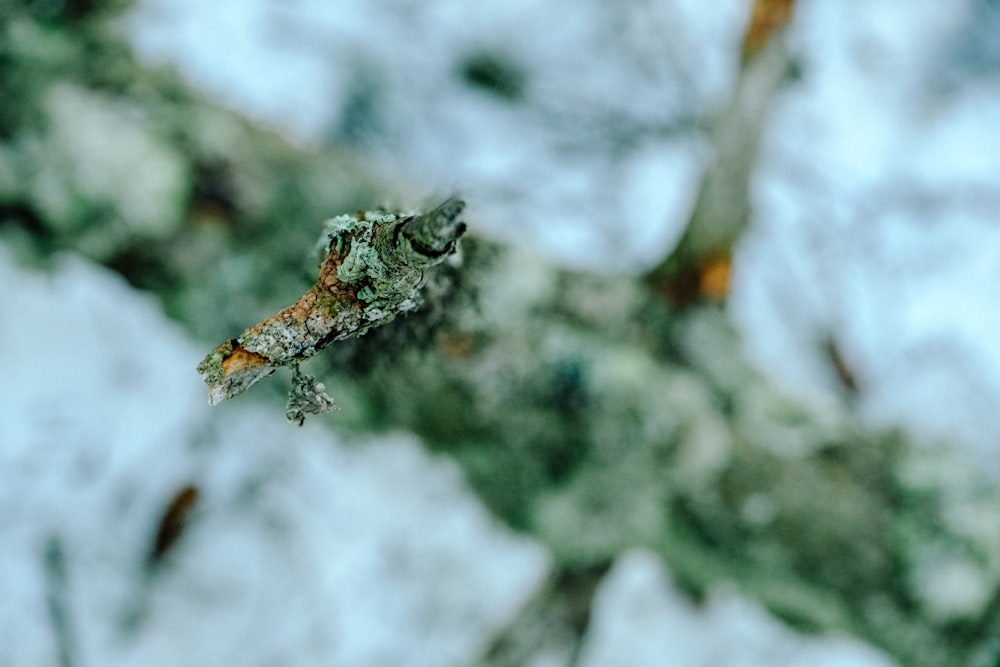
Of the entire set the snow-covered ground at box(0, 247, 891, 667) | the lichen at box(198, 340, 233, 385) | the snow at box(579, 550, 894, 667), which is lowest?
the snow at box(579, 550, 894, 667)

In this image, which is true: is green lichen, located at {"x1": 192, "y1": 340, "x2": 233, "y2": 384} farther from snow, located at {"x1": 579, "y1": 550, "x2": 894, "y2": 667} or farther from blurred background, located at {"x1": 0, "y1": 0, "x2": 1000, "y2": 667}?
snow, located at {"x1": 579, "y1": 550, "x2": 894, "y2": 667}

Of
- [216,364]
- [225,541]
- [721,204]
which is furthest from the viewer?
[721,204]

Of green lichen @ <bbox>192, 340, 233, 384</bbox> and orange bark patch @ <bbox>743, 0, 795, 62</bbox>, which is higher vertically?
orange bark patch @ <bbox>743, 0, 795, 62</bbox>

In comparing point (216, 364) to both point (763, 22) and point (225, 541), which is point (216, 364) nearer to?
point (225, 541)

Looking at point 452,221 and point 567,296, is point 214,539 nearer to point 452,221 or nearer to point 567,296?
point 567,296

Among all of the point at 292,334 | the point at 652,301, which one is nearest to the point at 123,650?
the point at 292,334

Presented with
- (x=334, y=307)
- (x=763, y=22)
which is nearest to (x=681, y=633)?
(x=334, y=307)

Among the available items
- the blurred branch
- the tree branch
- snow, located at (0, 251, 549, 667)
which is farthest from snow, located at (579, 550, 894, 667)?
the tree branch

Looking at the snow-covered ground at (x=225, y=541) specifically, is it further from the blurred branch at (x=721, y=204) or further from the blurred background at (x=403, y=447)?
the blurred branch at (x=721, y=204)
